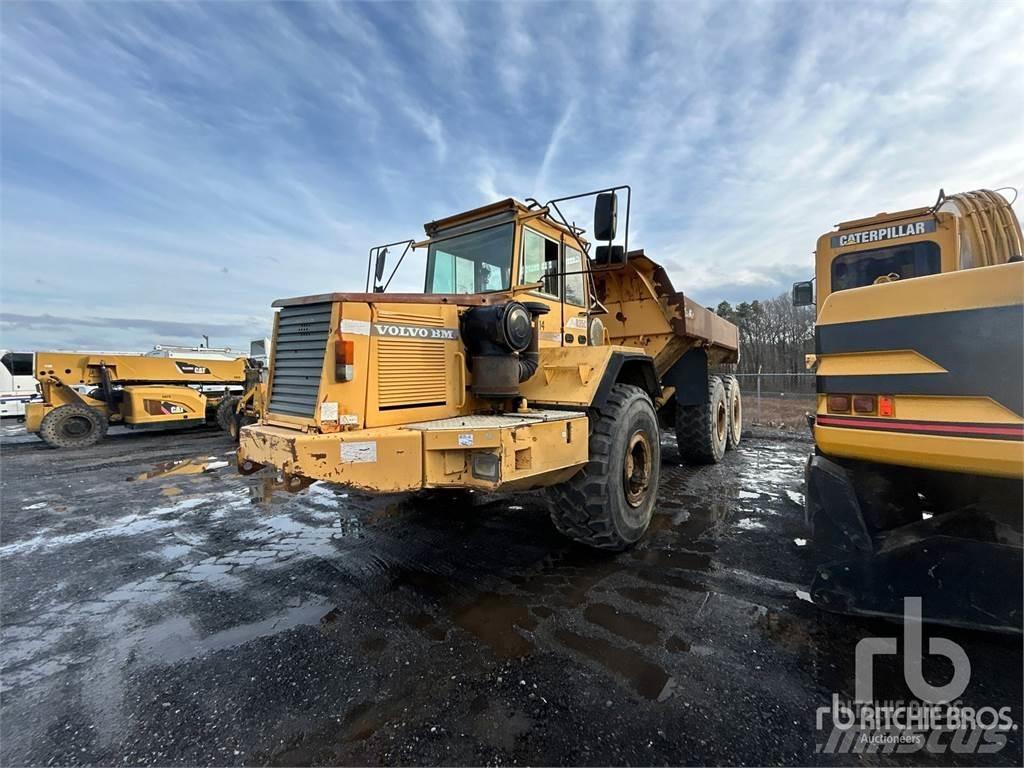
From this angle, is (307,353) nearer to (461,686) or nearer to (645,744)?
(461,686)

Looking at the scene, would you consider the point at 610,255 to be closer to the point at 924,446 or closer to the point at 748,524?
the point at 924,446

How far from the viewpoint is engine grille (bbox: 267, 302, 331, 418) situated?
9.89ft

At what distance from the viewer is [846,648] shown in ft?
8.18

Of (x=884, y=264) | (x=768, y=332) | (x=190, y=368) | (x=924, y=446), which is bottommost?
(x=924, y=446)

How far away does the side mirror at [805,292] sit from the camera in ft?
20.2

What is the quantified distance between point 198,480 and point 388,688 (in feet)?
20.4

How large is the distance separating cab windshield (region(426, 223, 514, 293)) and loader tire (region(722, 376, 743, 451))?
6.03 m

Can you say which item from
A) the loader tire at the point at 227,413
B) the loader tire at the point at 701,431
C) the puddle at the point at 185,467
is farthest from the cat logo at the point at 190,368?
the loader tire at the point at 701,431

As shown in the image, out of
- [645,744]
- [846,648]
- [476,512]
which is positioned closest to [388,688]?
[645,744]

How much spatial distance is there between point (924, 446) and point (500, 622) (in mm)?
2425

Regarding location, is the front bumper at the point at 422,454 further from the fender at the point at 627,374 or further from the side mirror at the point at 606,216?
the side mirror at the point at 606,216

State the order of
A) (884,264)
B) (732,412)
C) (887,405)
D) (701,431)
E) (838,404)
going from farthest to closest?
(732,412) < (701,431) < (884,264) < (838,404) < (887,405)

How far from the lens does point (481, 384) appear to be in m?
3.56

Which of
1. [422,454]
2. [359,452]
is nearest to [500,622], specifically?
[422,454]
